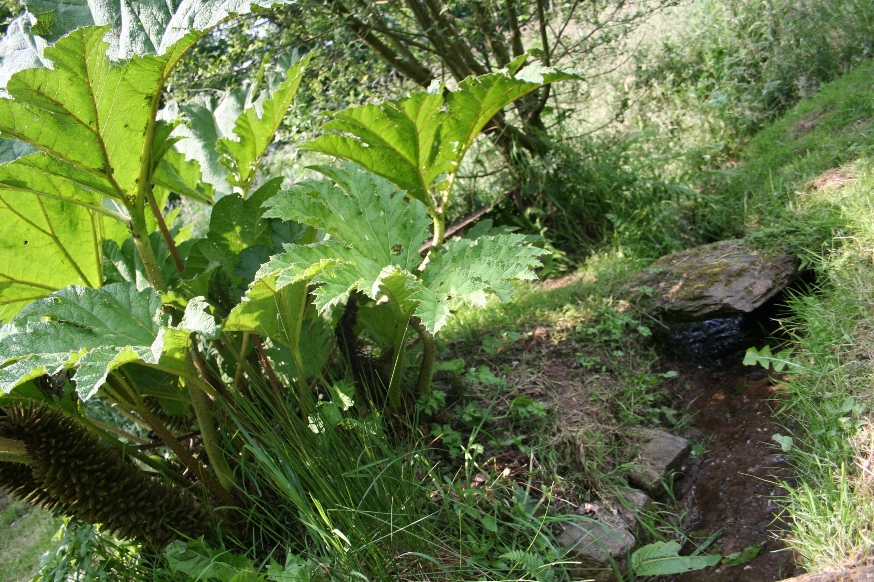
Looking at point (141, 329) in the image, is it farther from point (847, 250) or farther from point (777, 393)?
point (847, 250)

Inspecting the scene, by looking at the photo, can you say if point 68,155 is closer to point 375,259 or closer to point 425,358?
point 375,259

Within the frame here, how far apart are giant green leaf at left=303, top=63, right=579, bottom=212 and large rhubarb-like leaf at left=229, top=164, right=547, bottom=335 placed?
217 mm

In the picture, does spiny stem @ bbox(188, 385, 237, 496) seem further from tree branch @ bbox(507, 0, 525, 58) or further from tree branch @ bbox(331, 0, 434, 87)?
tree branch @ bbox(507, 0, 525, 58)

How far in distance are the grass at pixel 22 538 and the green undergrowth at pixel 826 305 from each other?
9.76 ft

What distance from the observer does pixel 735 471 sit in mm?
2496

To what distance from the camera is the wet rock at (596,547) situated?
2.14 m

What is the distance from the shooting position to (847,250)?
2.84 metres

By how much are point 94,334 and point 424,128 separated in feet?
4.32

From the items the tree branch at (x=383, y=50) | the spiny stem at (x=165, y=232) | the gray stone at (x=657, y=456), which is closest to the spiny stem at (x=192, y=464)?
the spiny stem at (x=165, y=232)

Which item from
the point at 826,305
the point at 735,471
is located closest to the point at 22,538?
the point at 735,471

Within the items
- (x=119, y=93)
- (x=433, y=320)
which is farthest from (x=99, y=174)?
(x=433, y=320)

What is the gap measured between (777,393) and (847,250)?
0.71 m

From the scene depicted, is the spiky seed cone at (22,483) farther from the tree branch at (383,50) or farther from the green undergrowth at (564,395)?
the tree branch at (383,50)

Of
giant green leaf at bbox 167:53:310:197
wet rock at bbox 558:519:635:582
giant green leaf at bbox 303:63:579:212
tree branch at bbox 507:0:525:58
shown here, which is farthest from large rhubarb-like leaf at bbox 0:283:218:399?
tree branch at bbox 507:0:525:58
